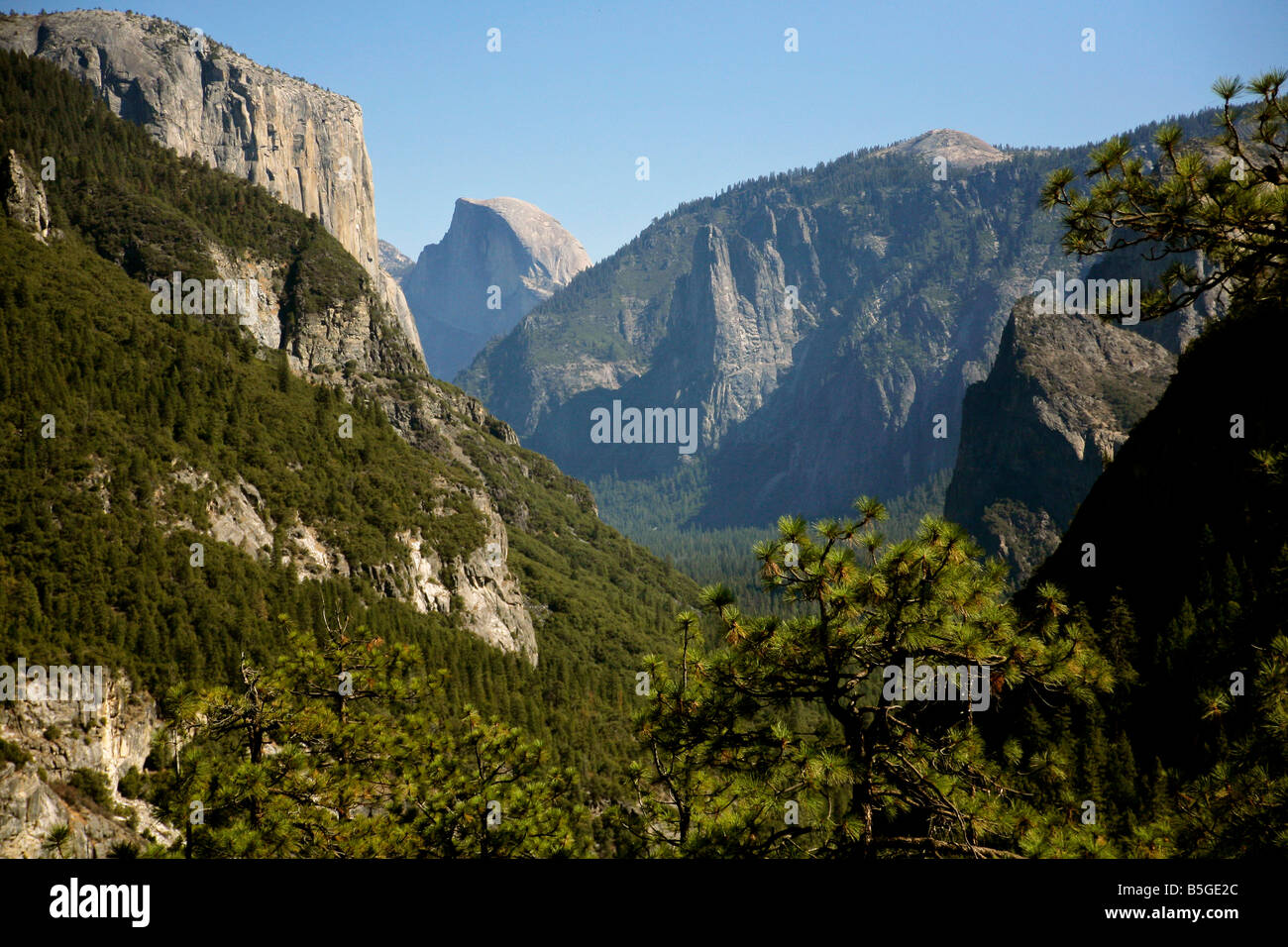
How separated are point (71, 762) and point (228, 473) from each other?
48.6 metres

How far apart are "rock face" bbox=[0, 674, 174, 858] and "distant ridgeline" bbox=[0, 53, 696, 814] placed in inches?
132

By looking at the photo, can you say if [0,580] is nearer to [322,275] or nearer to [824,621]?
[824,621]

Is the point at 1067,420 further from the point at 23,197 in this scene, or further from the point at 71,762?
the point at 23,197

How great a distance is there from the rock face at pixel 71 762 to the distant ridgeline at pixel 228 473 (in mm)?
3360

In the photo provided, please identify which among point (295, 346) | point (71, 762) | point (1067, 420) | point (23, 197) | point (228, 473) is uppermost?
point (23, 197)

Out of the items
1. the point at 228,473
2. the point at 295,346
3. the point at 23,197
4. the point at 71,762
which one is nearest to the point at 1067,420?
the point at 295,346

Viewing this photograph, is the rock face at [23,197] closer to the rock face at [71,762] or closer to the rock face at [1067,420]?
the rock face at [71,762]

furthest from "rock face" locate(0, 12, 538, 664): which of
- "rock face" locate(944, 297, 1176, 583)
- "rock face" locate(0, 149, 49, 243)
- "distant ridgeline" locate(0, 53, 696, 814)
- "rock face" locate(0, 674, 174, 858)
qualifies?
"rock face" locate(944, 297, 1176, 583)

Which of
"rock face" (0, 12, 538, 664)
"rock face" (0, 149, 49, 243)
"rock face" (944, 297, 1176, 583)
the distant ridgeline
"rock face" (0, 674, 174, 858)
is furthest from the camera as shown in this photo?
"rock face" (944, 297, 1176, 583)

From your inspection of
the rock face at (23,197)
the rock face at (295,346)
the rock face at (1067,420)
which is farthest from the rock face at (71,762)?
the rock face at (1067,420)

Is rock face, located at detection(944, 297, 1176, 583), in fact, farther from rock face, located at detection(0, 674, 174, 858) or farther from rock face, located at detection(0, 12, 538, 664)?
rock face, located at detection(0, 674, 174, 858)

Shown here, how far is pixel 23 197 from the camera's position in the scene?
114562 mm

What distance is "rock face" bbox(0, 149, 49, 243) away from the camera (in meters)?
112

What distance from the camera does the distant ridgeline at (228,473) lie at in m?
75.5
